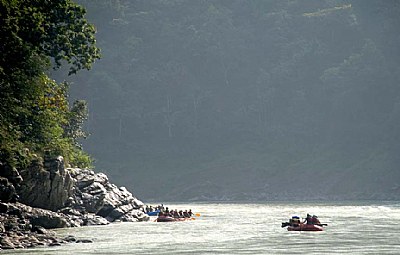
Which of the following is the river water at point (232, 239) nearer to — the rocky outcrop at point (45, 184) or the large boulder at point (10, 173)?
the rocky outcrop at point (45, 184)

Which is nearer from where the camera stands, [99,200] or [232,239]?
[232,239]

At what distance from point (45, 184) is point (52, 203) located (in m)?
2.69

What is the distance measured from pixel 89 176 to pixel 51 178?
552 inches

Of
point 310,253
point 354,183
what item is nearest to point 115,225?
point 310,253

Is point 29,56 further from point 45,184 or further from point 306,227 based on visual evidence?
point 306,227

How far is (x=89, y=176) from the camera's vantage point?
75438 millimetres

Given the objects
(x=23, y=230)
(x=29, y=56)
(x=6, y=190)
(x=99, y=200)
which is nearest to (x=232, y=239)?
(x=23, y=230)

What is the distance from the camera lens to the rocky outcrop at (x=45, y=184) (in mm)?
58756

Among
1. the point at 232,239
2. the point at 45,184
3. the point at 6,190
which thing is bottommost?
the point at 232,239

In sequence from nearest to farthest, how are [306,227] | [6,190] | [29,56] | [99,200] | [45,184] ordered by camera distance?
[6,190]
[29,56]
[306,227]
[45,184]
[99,200]

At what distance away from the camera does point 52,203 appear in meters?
63.1

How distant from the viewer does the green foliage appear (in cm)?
5020

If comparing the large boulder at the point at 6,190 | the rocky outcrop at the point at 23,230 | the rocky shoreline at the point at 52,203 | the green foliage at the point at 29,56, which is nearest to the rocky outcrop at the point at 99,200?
the rocky shoreline at the point at 52,203

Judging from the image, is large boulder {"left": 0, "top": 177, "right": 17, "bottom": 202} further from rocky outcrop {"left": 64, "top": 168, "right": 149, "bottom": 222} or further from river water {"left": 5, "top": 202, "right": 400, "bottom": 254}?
rocky outcrop {"left": 64, "top": 168, "right": 149, "bottom": 222}
